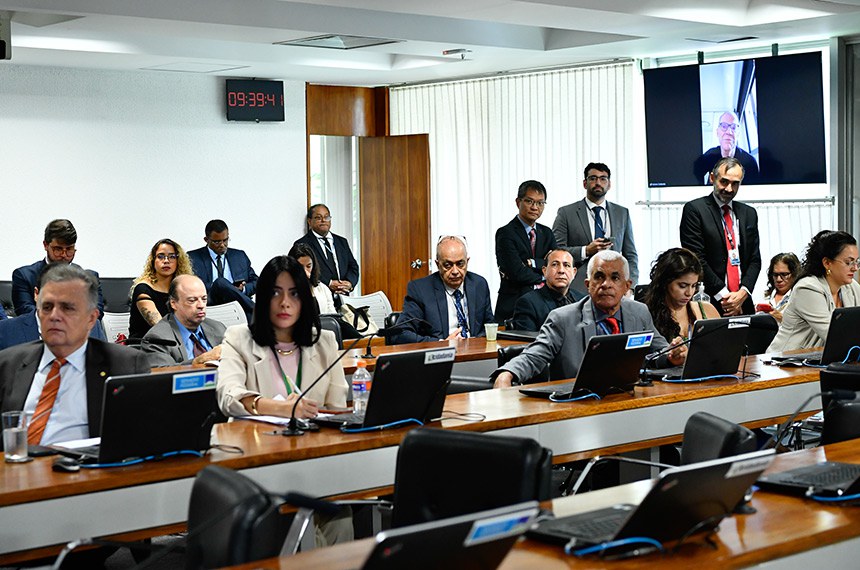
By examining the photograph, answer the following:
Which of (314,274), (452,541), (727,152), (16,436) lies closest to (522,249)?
(314,274)

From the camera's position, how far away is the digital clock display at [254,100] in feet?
40.5

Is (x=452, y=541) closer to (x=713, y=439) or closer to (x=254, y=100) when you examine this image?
(x=713, y=439)

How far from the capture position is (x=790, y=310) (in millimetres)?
6770

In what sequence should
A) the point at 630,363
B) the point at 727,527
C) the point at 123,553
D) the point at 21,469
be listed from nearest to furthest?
the point at 727,527 → the point at 21,469 → the point at 630,363 → the point at 123,553

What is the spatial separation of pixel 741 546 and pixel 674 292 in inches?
136

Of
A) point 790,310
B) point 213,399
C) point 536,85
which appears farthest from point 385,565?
point 536,85

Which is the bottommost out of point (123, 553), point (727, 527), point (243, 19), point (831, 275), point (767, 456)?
point (123, 553)

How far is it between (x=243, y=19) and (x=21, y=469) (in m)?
5.74

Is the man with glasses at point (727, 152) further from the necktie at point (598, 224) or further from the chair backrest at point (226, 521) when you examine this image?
the chair backrest at point (226, 521)

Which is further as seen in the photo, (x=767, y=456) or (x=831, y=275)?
(x=831, y=275)

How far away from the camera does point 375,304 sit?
1036 cm

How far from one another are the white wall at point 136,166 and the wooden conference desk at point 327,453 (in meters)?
7.48

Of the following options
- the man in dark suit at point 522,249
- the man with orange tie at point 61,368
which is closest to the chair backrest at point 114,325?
the man in dark suit at point 522,249

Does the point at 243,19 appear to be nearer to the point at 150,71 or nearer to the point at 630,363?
the point at 150,71
